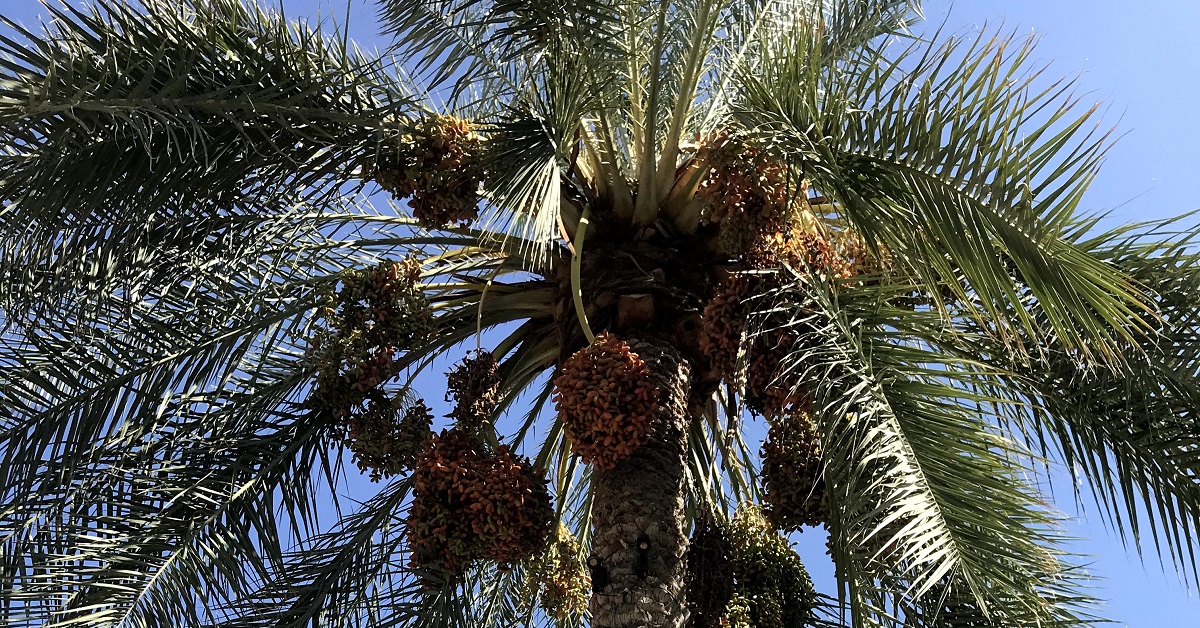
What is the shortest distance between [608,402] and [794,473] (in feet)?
2.89

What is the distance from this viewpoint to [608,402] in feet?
16.5

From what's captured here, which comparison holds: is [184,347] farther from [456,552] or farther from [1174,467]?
[1174,467]

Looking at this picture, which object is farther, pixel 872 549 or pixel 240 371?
pixel 240 371

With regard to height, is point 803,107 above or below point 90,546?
above

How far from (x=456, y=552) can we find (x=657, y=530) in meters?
0.92

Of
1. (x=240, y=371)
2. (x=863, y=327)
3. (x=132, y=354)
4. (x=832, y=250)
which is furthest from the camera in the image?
(x=240, y=371)

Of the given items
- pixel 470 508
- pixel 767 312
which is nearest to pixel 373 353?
pixel 470 508

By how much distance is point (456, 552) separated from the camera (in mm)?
5137

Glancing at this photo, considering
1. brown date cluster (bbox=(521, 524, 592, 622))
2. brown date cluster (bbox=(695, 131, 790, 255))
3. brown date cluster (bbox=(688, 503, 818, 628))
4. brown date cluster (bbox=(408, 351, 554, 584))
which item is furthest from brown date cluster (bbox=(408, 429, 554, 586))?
brown date cluster (bbox=(695, 131, 790, 255))

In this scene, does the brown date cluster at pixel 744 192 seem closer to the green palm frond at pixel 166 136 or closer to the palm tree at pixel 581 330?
the palm tree at pixel 581 330

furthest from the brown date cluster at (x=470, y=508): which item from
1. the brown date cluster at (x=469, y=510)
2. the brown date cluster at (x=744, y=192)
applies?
the brown date cluster at (x=744, y=192)

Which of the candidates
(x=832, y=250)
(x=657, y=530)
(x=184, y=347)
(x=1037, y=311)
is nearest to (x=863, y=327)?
(x=832, y=250)

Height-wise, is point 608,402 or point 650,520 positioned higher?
point 608,402

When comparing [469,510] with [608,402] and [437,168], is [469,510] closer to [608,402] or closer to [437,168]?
[608,402]
